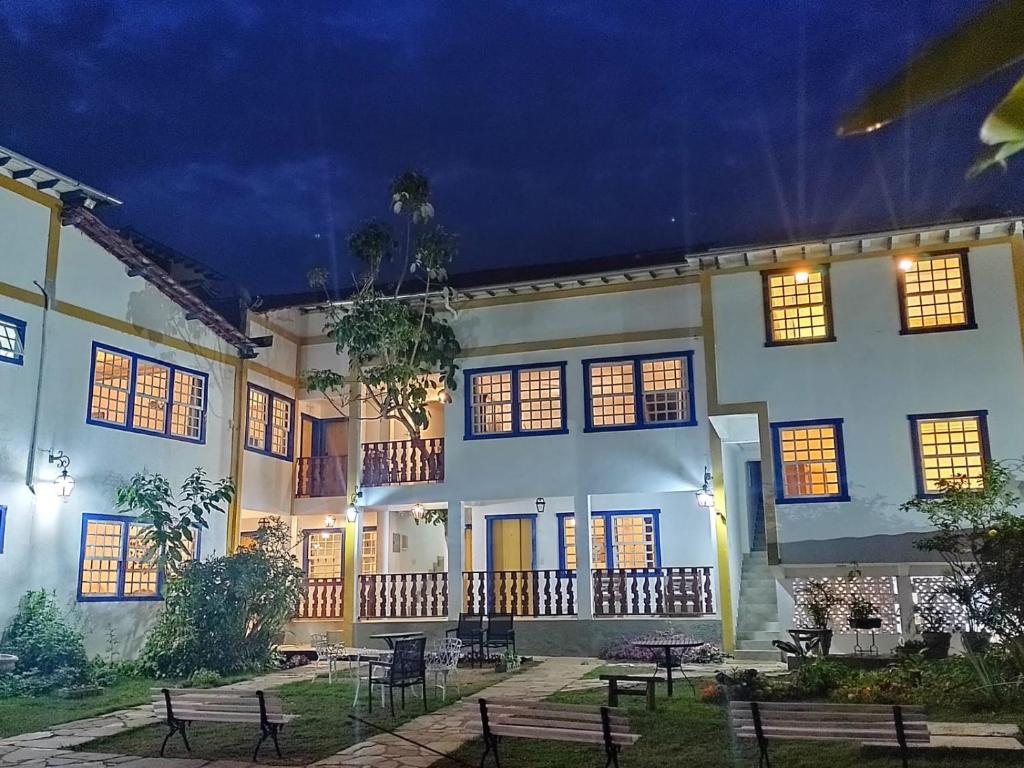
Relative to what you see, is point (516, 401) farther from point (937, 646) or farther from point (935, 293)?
point (937, 646)

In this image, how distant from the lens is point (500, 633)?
55.4 ft

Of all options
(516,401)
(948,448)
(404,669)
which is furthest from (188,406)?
(948,448)

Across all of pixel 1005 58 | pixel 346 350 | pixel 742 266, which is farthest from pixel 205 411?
pixel 1005 58

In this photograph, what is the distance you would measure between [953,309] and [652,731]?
10222 millimetres

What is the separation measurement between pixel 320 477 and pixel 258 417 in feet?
6.87

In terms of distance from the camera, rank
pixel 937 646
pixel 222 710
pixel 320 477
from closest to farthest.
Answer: pixel 222 710 < pixel 937 646 < pixel 320 477

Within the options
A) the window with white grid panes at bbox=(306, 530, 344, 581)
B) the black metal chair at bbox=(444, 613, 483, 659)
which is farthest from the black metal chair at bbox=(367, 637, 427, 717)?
the window with white grid panes at bbox=(306, 530, 344, 581)

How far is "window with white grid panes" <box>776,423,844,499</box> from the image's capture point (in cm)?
1650

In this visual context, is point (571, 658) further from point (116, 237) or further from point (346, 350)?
point (116, 237)

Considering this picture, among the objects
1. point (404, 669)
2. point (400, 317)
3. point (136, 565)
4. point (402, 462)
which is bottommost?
point (404, 669)

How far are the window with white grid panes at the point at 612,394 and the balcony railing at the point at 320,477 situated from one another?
19.5 feet

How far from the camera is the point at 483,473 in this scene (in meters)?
19.3

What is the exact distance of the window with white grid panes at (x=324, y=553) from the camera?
22.2 m

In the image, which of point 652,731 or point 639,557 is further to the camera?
point 639,557
